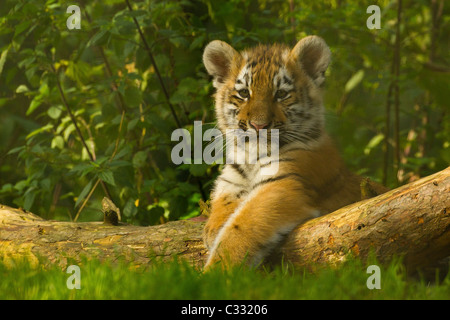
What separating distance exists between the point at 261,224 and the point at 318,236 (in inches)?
13.9

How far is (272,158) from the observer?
3.52 m

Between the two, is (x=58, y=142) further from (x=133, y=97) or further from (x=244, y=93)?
(x=244, y=93)

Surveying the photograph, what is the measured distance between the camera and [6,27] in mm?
4980

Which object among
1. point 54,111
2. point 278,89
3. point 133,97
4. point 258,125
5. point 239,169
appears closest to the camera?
point 258,125

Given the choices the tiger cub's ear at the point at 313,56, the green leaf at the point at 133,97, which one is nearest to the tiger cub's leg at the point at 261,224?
the tiger cub's ear at the point at 313,56

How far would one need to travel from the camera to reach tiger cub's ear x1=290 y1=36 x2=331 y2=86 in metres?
3.68

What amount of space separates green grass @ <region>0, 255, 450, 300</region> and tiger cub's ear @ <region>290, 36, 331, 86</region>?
165 centimetres

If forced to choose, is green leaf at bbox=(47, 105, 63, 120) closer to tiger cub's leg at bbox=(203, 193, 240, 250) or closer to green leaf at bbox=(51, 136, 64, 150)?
green leaf at bbox=(51, 136, 64, 150)

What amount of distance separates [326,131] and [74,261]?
2.09m

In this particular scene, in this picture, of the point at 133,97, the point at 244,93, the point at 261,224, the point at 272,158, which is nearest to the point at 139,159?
the point at 133,97

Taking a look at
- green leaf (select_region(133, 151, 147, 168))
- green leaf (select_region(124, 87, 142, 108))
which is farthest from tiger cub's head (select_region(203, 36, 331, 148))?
green leaf (select_region(133, 151, 147, 168))

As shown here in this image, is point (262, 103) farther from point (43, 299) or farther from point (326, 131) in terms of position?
point (43, 299)
